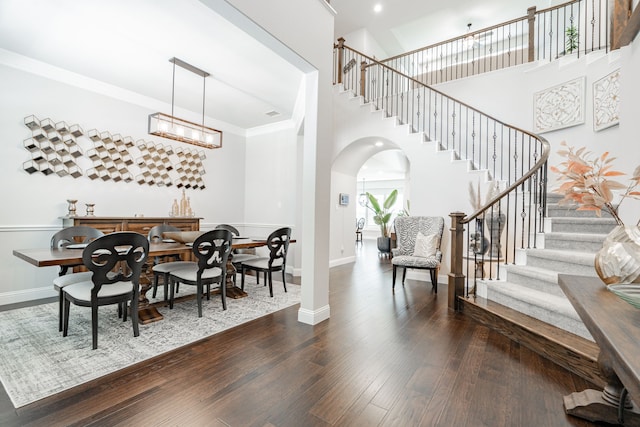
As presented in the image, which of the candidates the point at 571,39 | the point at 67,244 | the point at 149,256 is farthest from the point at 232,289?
the point at 571,39

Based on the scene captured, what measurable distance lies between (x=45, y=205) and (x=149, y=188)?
1.35 metres

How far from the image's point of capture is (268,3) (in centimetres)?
233

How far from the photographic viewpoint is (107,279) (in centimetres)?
237

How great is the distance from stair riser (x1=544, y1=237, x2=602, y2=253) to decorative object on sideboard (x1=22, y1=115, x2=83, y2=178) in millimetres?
6168

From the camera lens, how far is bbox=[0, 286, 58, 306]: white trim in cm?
346

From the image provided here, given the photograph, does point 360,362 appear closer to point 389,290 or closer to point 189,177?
point 389,290

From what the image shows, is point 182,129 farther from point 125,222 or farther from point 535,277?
point 535,277

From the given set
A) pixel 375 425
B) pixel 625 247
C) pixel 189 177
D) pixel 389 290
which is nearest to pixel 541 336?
pixel 625 247

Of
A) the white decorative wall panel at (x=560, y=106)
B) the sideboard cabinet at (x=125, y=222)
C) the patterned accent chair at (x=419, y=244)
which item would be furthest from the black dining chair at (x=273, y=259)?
the white decorative wall panel at (x=560, y=106)

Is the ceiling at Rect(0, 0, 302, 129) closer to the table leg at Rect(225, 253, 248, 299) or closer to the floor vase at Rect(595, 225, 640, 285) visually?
the table leg at Rect(225, 253, 248, 299)

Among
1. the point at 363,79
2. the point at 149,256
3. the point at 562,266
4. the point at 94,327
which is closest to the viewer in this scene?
the point at 94,327

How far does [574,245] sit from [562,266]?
0.41 meters

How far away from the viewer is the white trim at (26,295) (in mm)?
3455

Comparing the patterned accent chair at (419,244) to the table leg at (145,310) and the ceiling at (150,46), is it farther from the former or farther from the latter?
the table leg at (145,310)
